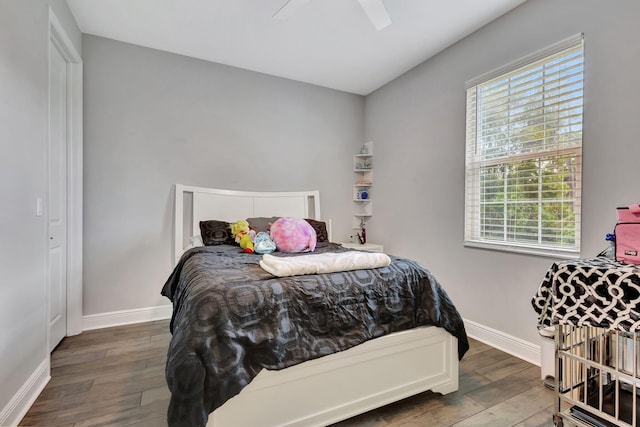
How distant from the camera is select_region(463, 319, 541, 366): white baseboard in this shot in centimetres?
222

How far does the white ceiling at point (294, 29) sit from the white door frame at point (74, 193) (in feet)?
1.62

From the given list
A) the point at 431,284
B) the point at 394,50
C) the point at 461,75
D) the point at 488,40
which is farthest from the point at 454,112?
the point at 431,284

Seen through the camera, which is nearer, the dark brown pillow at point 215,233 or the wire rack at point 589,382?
the wire rack at point 589,382

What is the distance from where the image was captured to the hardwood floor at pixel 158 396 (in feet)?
5.24

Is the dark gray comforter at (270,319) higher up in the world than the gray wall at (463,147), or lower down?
lower down

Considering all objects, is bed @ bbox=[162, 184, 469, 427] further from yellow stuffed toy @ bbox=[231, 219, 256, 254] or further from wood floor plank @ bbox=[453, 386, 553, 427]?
yellow stuffed toy @ bbox=[231, 219, 256, 254]

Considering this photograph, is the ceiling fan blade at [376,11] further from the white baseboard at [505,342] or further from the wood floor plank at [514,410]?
the white baseboard at [505,342]

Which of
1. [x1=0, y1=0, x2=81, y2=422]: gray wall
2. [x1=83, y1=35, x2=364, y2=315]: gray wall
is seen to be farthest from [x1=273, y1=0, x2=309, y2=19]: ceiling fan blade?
[x1=83, y1=35, x2=364, y2=315]: gray wall

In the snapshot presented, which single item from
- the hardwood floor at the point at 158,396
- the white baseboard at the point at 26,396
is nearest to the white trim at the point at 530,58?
the hardwood floor at the point at 158,396

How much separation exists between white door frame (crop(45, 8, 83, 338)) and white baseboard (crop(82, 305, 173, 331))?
10cm

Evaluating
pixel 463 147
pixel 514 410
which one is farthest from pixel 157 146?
pixel 514 410

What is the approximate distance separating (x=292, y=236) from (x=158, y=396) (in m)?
1.38

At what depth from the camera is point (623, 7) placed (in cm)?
181

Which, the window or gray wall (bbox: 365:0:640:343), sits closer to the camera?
gray wall (bbox: 365:0:640:343)
